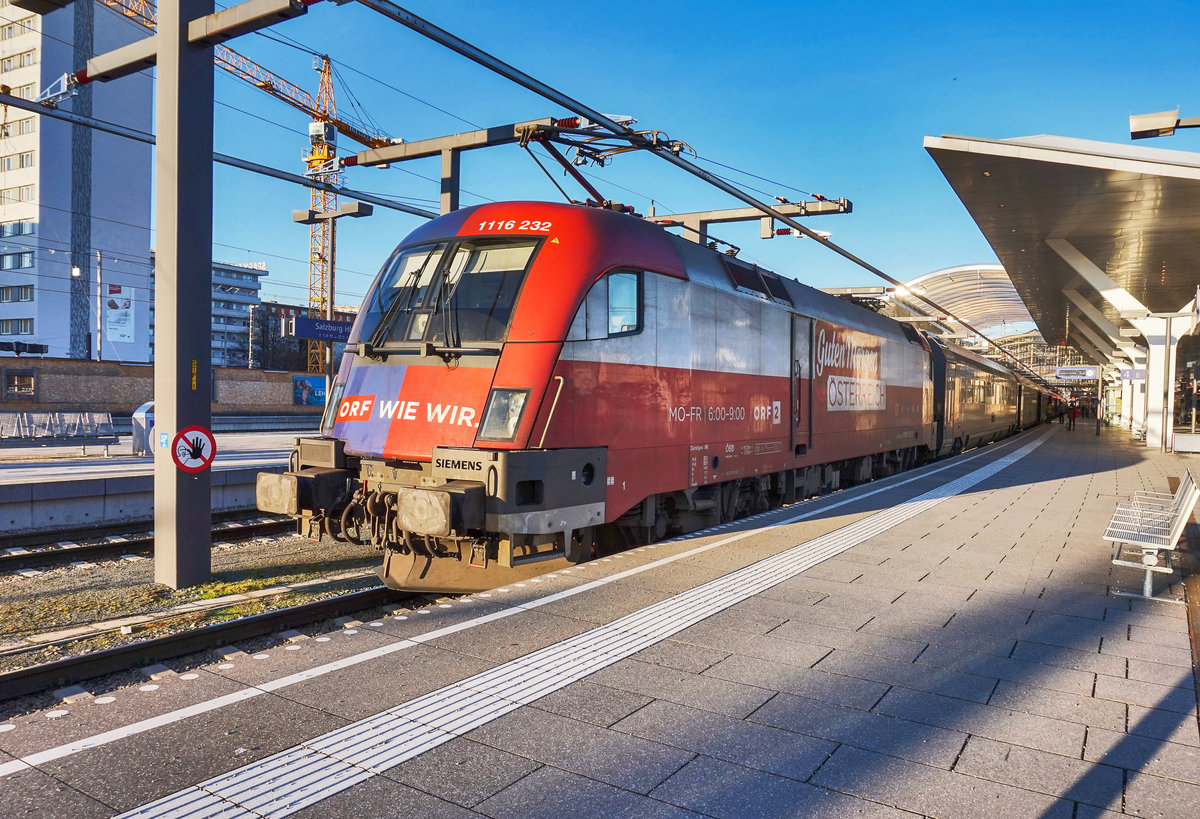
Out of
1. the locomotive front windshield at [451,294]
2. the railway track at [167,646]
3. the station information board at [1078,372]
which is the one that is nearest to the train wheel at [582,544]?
the railway track at [167,646]

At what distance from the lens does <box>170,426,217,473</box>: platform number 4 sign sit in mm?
6938

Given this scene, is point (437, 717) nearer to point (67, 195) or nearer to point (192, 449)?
point (192, 449)

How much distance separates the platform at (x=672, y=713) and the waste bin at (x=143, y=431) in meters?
14.7

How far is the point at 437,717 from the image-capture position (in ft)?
13.2

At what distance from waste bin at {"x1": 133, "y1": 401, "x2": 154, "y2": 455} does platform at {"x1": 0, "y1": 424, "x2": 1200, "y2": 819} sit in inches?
577

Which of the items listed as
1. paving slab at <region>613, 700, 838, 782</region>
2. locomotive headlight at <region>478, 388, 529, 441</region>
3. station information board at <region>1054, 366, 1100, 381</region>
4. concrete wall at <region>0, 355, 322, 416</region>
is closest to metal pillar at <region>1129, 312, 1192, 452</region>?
station information board at <region>1054, 366, 1100, 381</region>

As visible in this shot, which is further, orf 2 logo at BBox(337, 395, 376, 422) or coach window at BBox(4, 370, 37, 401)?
coach window at BBox(4, 370, 37, 401)

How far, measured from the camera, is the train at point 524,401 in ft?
20.8

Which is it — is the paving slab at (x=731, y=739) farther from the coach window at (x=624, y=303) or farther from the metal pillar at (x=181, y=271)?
the metal pillar at (x=181, y=271)

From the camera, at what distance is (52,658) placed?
5.33 meters

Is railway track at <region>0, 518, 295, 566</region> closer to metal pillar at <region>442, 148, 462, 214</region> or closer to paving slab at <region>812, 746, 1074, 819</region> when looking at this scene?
metal pillar at <region>442, 148, 462, 214</region>

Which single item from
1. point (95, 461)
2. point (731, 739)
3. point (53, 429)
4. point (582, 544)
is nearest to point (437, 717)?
point (731, 739)

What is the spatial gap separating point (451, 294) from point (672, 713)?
14.0ft

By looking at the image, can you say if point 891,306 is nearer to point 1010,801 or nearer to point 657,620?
point 657,620
